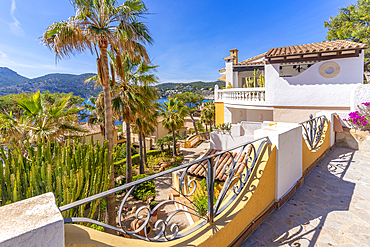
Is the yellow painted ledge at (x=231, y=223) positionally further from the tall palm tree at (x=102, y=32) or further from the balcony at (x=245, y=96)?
the balcony at (x=245, y=96)

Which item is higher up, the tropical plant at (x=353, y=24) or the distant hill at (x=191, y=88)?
the distant hill at (x=191, y=88)

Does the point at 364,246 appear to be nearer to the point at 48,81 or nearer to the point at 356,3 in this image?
the point at 356,3

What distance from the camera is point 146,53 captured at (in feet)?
28.8

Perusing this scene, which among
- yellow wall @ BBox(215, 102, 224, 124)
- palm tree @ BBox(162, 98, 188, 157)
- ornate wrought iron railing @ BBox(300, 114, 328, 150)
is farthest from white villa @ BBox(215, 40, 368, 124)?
palm tree @ BBox(162, 98, 188, 157)

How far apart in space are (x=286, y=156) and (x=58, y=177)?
158 inches

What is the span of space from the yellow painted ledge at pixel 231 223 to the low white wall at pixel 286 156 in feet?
0.43

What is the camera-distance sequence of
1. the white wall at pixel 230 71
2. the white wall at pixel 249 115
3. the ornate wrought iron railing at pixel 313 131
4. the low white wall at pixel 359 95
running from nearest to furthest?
the ornate wrought iron railing at pixel 313 131 → the low white wall at pixel 359 95 → the white wall at pixel 249 115 → the white wall at pixel 230 71

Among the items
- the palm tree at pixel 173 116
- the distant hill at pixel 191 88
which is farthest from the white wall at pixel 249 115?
the distant hill at pixel 191 88

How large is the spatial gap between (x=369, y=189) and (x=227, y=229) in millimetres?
3896

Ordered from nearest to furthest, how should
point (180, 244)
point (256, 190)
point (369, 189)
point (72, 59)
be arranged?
point (180, 244) → point (256, 190) → point (369, 189) → point (72, 59)

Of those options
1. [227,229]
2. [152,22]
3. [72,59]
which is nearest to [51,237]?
[227,229]

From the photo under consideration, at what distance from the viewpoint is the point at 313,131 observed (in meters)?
5.77

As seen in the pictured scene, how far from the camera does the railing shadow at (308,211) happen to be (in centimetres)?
268

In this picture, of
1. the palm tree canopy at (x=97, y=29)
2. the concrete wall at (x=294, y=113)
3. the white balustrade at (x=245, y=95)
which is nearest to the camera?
the palm tree canopy at (x=97, y=29)
